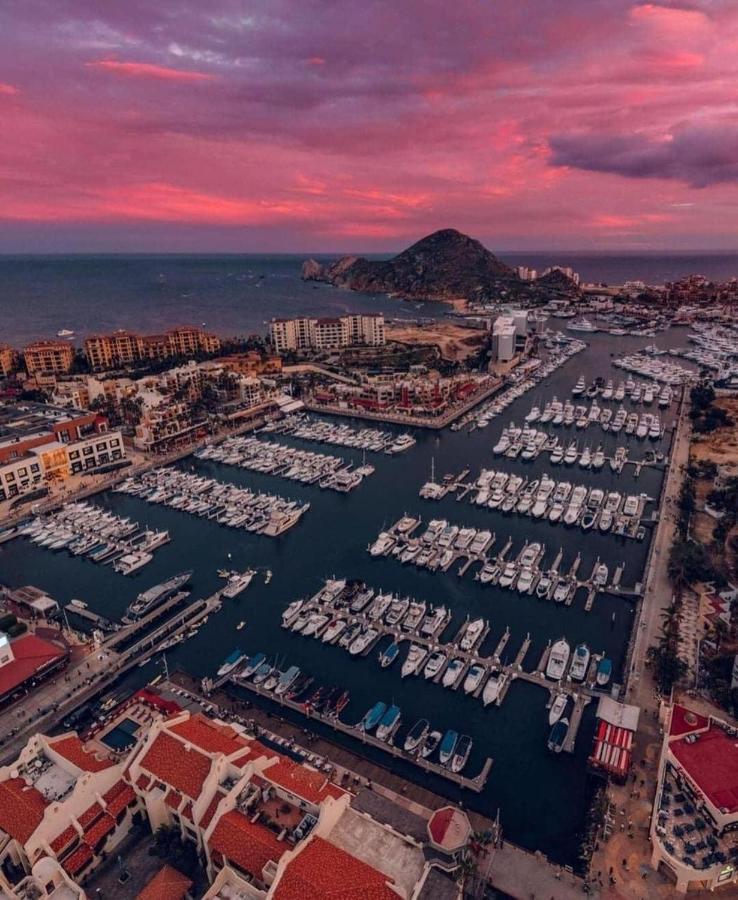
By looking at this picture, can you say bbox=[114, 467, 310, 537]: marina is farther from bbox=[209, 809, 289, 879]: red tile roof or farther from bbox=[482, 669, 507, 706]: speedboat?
bbox=[209, 809, 289, 879]: red tile roof

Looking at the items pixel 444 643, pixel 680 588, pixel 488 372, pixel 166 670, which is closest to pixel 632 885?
pixel 444 643

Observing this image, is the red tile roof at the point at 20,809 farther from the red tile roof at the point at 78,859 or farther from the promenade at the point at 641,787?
the promenade at the point at 641,787

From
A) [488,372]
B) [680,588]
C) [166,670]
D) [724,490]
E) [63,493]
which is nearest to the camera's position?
[166,670]

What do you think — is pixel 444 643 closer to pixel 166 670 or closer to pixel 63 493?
pixel 166 670

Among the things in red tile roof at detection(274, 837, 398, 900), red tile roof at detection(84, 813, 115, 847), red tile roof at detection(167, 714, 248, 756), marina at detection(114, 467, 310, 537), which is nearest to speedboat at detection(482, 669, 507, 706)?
red tile roof at detection(167, 714, 248, 756)

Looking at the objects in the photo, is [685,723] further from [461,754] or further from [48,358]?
[48,358]

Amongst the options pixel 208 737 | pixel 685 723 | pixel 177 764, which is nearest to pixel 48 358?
pixel 208 737

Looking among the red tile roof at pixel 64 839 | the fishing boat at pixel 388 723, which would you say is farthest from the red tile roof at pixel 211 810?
the fishing boat at pixel 388 723
